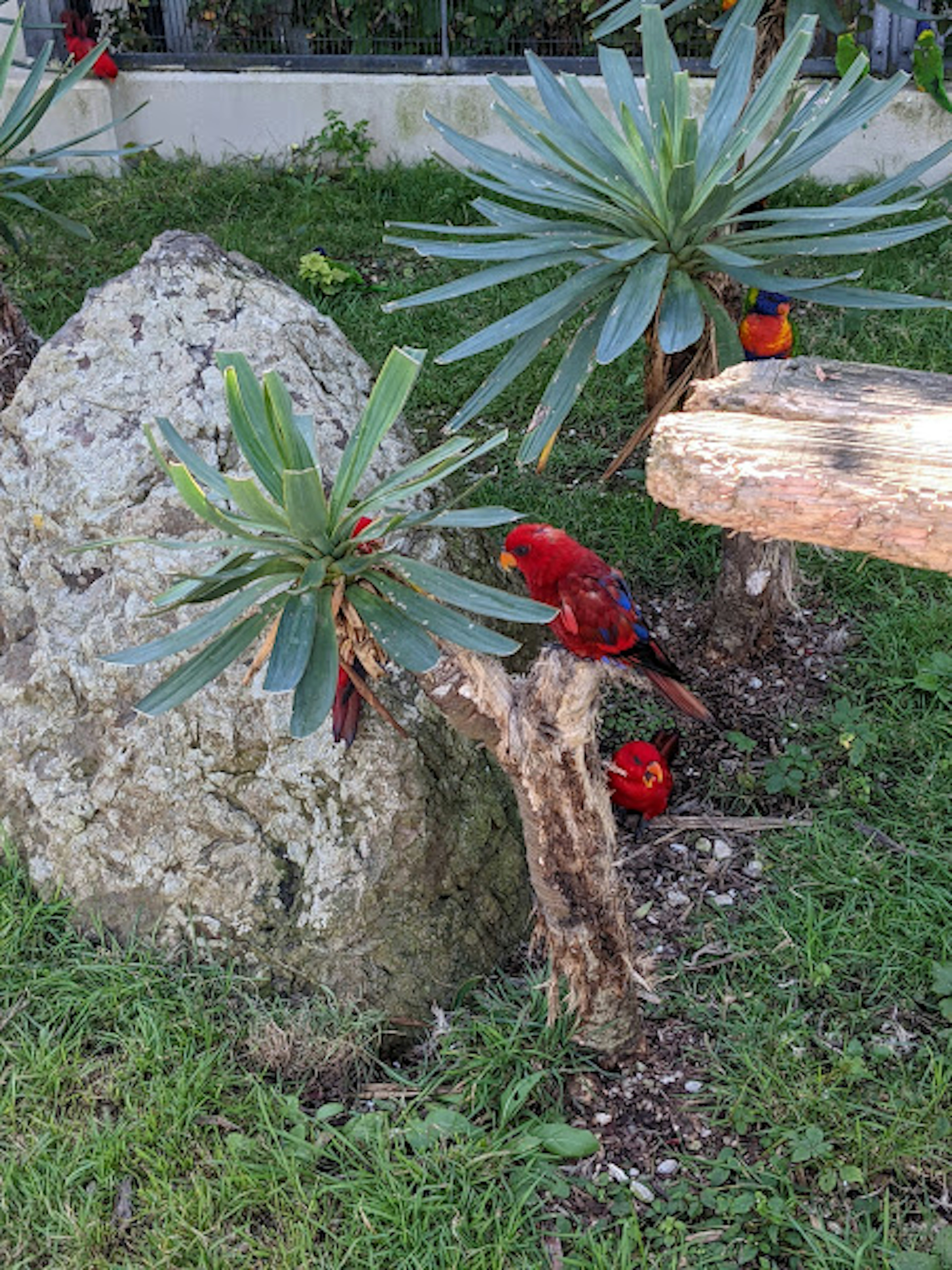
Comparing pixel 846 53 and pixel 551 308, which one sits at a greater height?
pixel 846 53

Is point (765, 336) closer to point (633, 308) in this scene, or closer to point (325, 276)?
point (633, 308)

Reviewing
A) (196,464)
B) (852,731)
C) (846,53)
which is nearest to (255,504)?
(196,464)

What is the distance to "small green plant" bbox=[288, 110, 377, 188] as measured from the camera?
593cm

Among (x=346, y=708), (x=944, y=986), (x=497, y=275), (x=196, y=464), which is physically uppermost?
(x=497, y=275)

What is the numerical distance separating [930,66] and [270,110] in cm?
333

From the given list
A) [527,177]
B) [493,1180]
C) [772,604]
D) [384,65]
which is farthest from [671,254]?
[384,65]

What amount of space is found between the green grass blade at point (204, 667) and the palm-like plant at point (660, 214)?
61 centimetres

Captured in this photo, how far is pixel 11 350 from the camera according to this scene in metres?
3.37

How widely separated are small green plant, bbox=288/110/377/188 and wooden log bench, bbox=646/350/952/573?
15.5ft

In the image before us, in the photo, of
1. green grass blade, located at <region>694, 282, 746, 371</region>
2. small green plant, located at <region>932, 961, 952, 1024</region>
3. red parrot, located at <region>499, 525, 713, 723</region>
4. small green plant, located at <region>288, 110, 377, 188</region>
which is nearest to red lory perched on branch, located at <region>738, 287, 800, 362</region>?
green grass blade, located at <region>694, 282, 746, 371</region>

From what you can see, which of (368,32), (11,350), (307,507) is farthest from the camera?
(368,32)

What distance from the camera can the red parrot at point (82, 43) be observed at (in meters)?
5.92

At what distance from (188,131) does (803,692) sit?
470cm

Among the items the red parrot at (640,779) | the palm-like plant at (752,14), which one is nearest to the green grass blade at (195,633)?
the red parrot at (640,779)
